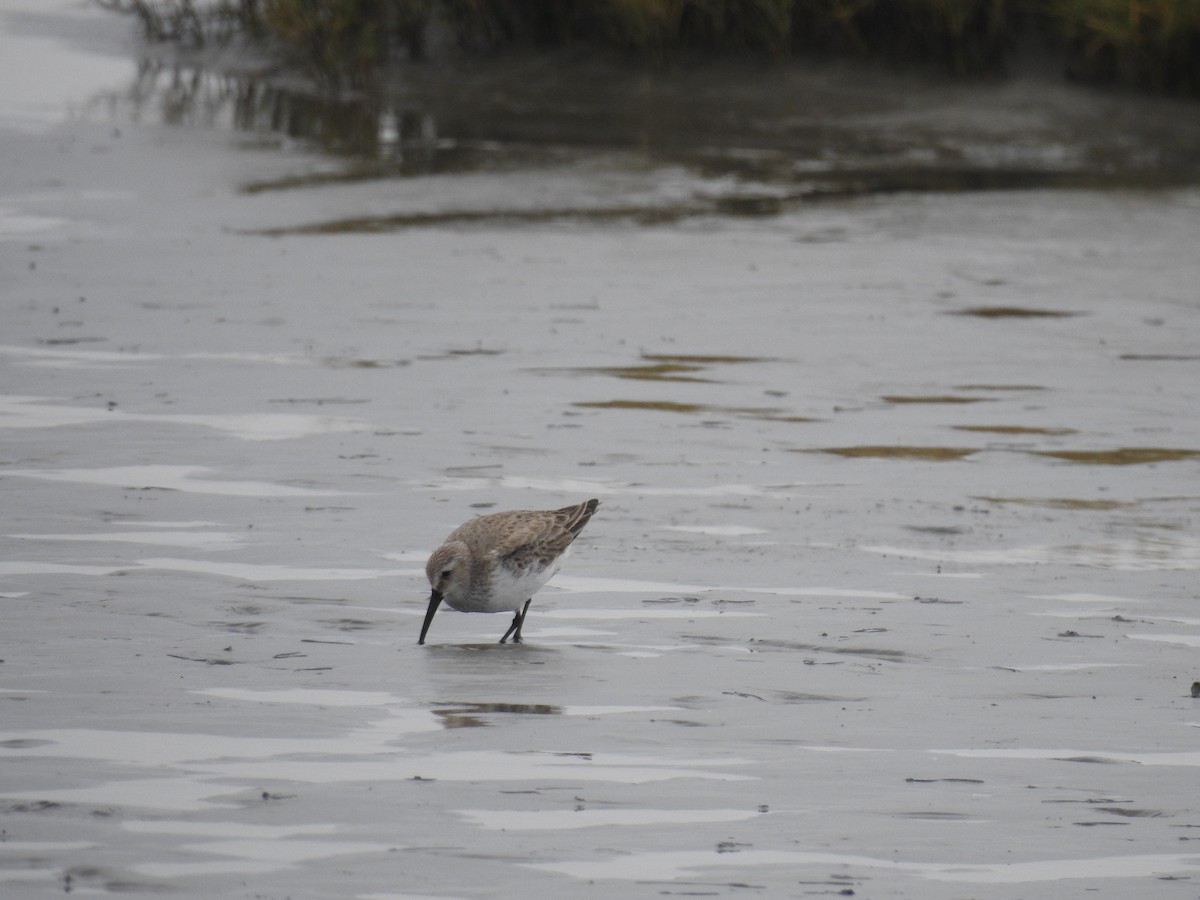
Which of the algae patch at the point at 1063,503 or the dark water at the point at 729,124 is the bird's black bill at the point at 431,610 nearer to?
the algae patch at the point at 1063,503

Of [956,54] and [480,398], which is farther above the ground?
[956,54]

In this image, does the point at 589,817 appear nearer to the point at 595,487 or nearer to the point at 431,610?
the point at 431,610

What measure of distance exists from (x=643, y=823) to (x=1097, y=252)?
11183 mm

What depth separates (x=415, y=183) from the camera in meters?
17.5

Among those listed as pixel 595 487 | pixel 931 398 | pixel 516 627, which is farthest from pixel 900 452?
pixel 516 627

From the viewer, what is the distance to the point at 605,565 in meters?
7.56

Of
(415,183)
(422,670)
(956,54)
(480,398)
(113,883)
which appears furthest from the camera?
(956,54)

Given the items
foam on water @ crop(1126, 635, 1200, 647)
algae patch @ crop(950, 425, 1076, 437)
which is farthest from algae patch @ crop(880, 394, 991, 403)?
foam on water @ crop(1126, 635, 1200, 647)

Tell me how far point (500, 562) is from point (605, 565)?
3.87 ft

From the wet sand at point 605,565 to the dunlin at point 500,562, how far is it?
20 cm

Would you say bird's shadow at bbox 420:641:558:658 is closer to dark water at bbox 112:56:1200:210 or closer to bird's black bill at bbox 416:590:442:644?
bird's black bill at bbox 416:590:442:644

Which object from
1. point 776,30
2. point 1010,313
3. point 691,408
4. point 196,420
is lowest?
point 196,420

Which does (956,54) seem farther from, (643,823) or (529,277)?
(643,823)

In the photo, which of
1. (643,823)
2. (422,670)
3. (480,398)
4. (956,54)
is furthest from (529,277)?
(956,54)
